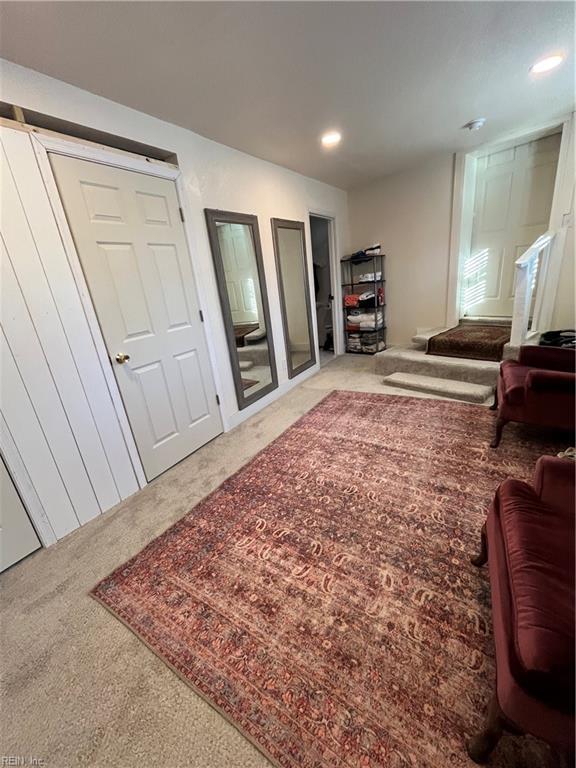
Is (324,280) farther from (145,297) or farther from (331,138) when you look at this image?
(145,297)

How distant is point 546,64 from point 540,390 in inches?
84.9

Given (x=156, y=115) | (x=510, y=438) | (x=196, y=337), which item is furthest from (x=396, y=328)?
(x=156, y=115)

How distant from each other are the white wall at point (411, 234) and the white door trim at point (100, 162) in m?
3.16

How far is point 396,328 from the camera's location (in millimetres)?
4789

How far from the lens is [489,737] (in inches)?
32.4

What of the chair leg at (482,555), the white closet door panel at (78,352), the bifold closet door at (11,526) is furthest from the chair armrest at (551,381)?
the bifold closet door at (11,526)

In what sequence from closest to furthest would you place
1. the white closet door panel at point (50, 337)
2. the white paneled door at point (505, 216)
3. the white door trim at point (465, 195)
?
the white closet door panel at point (50, 337)
the white door trim at point (465, 195)
the white paneled door at point (505, 216)

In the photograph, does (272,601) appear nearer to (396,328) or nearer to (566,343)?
(566,343)

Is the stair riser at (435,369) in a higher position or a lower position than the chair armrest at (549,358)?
lower

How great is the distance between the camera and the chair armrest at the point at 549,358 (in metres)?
2.26

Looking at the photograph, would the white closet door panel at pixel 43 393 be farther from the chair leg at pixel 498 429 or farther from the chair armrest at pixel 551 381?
the chair armrest at pixel 551 381

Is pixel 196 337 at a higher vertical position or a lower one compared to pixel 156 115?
lower

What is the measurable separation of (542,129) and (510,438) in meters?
3.25

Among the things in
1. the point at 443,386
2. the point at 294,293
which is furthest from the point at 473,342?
the point at 294,293
